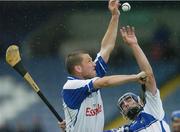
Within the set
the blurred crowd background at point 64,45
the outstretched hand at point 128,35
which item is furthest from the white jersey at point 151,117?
the blurred crowd background at point 64,45

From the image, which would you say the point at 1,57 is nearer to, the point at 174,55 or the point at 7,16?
the point at 7,16

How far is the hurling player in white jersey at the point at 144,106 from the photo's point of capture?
5680mm

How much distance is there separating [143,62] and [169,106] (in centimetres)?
534

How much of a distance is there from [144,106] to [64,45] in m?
5.09

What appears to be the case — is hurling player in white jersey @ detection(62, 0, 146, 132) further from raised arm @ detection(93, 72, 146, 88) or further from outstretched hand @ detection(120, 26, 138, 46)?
outstretched hand @ detection(120, 26, 138, 46)

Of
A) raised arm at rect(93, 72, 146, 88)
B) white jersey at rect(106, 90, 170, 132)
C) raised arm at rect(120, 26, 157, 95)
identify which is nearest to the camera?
raised arm at rect(93, 72, 146, 88)

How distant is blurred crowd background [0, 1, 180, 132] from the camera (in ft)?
35.9

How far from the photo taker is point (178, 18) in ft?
36.3

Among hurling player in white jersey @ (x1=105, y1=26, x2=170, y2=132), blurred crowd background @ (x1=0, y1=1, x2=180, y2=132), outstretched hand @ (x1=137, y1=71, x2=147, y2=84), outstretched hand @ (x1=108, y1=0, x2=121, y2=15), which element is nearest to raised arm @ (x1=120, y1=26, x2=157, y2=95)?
hurling player in white jersey @ (x1=105, y1=26, x2=170, y2=132)

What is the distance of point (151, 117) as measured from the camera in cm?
593

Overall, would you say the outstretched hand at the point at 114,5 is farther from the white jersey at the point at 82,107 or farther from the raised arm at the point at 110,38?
the white jersey at the point at 82,107

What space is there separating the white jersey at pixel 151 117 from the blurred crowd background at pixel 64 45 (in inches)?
193

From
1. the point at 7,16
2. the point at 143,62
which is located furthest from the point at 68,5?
the point at 143,62

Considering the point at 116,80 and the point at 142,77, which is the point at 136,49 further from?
the point at 116,80
